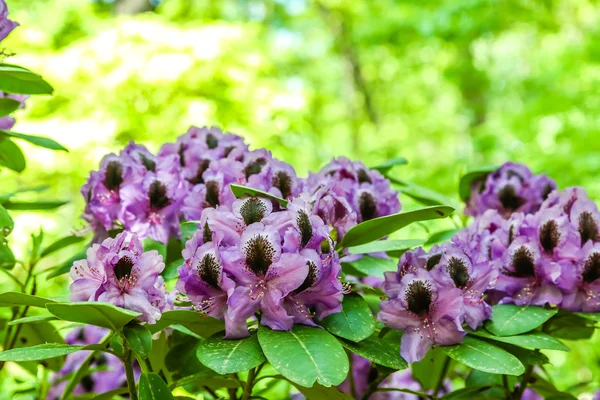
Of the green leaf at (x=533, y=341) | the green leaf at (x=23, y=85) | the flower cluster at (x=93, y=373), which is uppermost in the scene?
the green leaf at (x=23, y=85)

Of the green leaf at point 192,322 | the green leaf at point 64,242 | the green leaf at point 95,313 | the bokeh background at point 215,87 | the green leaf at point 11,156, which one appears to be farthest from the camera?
the bokeh background at point 215,87

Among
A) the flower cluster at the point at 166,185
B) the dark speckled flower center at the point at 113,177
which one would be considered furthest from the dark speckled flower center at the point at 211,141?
the dark speckled flower center at the point at 113,177

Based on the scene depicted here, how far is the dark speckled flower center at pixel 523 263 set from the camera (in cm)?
90

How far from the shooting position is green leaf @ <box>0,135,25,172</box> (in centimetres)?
95

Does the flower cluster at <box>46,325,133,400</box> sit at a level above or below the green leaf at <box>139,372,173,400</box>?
below

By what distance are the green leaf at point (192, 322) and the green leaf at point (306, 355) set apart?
73mm

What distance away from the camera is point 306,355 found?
670mm

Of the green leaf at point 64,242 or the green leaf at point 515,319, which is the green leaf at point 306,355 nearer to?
the green leaf at point 515,319

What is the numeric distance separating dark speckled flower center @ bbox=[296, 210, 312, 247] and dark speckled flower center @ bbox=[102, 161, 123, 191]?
0.35 metres

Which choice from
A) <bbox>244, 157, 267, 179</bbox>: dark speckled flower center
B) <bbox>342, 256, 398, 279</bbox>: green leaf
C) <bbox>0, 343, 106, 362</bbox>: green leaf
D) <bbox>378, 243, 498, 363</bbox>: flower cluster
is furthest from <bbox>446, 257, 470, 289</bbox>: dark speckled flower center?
<bbox>0, 343, 106, 362</bbox>: green leaf

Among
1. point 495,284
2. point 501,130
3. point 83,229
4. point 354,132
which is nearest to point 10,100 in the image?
point 83,229

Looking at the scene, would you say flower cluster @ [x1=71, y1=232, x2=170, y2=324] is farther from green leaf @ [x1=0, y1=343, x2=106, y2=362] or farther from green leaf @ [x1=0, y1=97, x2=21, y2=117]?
Result: green leaf @ [x1=0, y1=97, x2=21, y2=117]

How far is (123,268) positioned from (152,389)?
0.44 feet

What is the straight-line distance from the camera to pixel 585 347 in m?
4.07
